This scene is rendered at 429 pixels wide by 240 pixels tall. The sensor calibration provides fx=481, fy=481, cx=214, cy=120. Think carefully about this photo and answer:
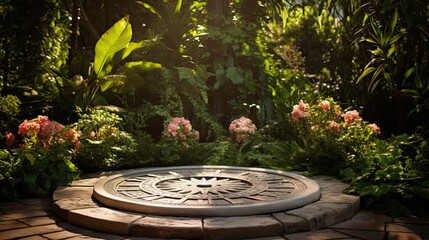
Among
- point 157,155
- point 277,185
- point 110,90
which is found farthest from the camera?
point 110,90

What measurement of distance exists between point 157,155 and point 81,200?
5.45 ft

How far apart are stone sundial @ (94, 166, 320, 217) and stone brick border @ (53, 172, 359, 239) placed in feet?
0.21

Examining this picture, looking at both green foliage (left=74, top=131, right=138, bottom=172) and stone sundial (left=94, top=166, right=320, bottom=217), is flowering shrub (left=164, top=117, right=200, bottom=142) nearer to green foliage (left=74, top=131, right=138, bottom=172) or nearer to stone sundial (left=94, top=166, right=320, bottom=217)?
green foliage (left=74, top=131, right=138, bottom=172)

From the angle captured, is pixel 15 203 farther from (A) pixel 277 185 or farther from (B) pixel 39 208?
(A) pixel 277 185

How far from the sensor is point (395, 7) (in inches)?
201

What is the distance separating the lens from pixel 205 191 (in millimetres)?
3918

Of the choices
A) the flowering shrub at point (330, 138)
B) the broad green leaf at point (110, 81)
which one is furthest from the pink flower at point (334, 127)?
the broad green leaf at point (110, 81)

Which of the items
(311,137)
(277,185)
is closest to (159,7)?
(311,137)

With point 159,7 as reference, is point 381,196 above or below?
below

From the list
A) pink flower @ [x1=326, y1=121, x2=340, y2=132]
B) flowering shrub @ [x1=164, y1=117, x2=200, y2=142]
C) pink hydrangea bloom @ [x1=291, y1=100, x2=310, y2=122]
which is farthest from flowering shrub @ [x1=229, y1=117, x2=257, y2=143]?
pink flower @ [x1=326, y1=121, x2=340, y2=132]

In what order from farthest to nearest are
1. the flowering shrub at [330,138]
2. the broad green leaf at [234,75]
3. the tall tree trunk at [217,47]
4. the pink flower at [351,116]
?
the tall tree trunk at [217,47] < the broad green leaf at [234,75] < the pink flower at [351,116] < the flowering shrub at [330,138]

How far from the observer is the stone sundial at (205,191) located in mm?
3398

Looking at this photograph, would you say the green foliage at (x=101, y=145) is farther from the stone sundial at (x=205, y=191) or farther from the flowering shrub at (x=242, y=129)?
the flowering shrub at (x=242, y=129)

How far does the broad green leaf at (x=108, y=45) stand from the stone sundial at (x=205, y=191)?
1.91 metres
